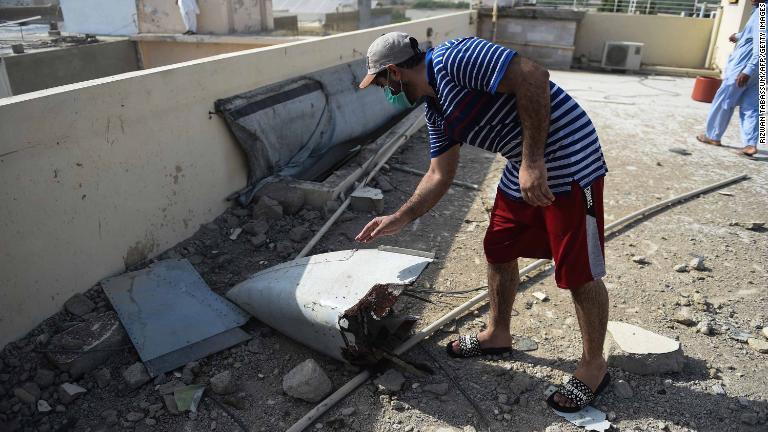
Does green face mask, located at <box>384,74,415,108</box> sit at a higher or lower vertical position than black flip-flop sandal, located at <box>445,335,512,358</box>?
higher

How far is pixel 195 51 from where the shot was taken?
528 inches

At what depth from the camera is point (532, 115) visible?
2.14 meters

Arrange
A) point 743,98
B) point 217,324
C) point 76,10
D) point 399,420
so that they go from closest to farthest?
1. point 399,420
2. point 217,324
3. point 743,98
4. point 76,10

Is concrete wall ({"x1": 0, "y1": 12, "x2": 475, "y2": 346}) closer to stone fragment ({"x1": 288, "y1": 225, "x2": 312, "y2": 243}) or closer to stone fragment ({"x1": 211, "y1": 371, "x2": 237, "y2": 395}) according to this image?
stone fragment ({"x1": 288, "y1": 225, "x2": 312, "y2": 243})

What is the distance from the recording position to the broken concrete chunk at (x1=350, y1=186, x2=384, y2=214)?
4957 millimetres

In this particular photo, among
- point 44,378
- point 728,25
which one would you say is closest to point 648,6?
point 728,25

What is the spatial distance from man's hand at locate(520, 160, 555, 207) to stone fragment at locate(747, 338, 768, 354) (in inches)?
73.9

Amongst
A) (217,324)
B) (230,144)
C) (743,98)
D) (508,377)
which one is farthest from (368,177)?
(743,98)

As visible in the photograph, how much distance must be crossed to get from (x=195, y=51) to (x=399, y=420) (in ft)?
41.6

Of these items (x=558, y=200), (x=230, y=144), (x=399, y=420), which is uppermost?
(x=558, y=200)

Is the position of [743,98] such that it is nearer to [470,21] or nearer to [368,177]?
[368,177]

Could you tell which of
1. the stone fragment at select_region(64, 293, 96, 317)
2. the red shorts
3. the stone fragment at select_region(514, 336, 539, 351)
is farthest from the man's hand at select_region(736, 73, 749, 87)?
the stone fragment at select_region(64, 293, 96, 317)

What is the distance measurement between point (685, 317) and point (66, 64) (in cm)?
1286

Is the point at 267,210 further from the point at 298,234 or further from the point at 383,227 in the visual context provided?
the point at 383,227
